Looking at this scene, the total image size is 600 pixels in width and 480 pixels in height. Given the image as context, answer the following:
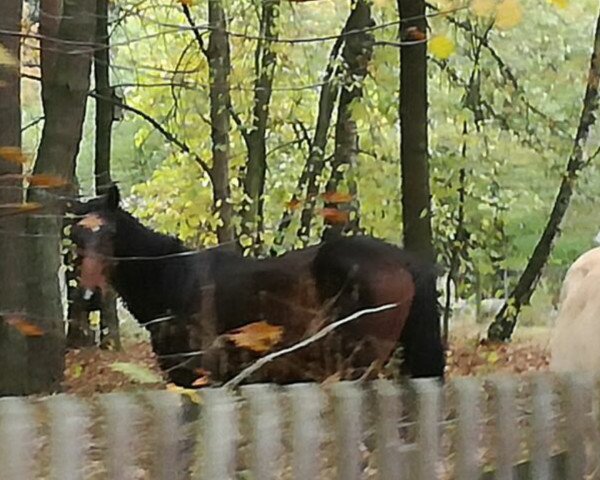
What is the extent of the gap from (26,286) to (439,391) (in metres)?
2.91

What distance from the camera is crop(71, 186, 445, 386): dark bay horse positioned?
571cm

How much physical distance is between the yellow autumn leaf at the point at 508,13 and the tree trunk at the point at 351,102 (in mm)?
5777

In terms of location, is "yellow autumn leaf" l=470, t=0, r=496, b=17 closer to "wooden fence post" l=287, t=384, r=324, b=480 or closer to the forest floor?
"wooden fence post" l=287, t=384, r=324, b=480

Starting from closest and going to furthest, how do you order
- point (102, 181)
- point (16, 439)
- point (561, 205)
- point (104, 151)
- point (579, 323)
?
point (16, 439)
point (579, 323)
point (102, 181)
point (561, 205)
point (104, 151)

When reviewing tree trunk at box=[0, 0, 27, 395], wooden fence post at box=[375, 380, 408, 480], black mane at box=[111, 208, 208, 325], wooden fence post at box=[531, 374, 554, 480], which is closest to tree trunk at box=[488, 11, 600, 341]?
black mane at box=[111, 208, 208, 325]

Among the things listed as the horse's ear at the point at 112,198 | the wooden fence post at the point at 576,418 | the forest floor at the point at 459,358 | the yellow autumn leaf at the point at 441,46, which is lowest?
the forest floor at the point at 459,358

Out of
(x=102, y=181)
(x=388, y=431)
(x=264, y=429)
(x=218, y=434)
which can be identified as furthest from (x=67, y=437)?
(x=102, y=181)

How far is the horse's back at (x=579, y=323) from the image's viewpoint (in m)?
5.22

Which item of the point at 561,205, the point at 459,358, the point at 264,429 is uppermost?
the point at 561,205

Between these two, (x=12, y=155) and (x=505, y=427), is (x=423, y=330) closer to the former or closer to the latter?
(x=505, y=427)

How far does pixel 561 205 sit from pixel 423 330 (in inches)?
248

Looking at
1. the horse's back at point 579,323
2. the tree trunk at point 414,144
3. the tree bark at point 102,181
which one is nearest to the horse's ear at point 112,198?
the tree trunk at point 414,144

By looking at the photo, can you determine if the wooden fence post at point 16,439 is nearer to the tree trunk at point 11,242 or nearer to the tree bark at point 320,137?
the tree trunk at point 11,242

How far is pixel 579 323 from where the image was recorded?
17.7ft
